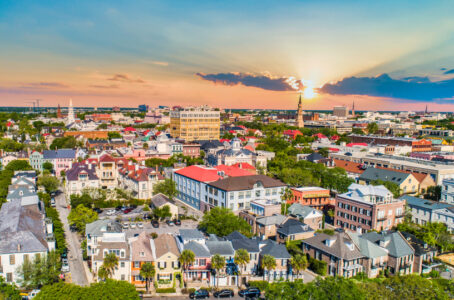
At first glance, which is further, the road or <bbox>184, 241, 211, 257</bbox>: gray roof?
<bbox>184, 241, 211, 257</bbox>: gray roof

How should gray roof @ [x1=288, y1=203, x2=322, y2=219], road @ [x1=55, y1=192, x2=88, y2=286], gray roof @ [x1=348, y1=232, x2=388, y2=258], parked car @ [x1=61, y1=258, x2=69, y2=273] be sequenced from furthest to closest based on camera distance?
gray roof @ [x1=288, y1=203, x2=322, y2=219]
gray roof @ [x1=348, y1=232, x2=388, y2=258]
parked car @ [x1=61, y1=258, x2=69, y2=273]
road @ [x1=55, y1=192, x2=88, y2=286]

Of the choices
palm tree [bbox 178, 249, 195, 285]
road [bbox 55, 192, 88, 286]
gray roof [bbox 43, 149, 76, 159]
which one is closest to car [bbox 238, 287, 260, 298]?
palm tree [bbox 178, 249, 195, 285]

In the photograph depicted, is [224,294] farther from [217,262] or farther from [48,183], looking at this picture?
[48,183]

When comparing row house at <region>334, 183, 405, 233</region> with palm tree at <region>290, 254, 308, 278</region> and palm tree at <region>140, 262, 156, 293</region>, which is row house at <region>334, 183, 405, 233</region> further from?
palm tree at <region>140, 262, 156, 293</region>

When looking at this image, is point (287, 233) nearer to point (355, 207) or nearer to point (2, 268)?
point (355, 207)

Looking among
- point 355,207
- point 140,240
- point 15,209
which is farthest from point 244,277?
point 15,209

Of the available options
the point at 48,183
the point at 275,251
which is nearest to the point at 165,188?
the point at 48,183
